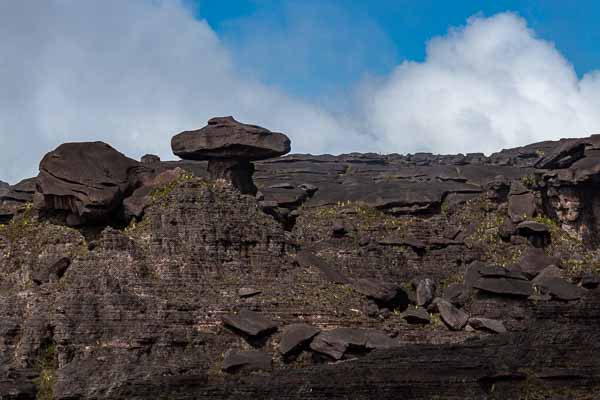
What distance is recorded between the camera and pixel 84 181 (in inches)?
1934

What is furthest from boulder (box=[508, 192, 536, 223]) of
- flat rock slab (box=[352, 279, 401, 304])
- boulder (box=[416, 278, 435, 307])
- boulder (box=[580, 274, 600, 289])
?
flat rock slab (box=[352, 279, 401, 304])

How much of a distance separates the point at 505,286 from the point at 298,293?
7591 mm

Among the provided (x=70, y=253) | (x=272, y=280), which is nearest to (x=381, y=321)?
(x=272, y=280)

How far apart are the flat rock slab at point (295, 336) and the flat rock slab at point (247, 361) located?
2.22ft

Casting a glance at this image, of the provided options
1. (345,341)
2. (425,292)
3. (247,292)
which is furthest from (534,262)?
(247,292)

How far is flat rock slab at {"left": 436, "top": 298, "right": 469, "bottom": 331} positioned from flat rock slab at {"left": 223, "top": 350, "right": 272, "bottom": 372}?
23.0 feet

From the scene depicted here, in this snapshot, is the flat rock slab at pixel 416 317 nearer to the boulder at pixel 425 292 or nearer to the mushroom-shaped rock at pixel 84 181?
the boulder at pixel 425 292

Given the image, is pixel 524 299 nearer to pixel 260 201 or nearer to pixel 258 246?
pixel 258 246

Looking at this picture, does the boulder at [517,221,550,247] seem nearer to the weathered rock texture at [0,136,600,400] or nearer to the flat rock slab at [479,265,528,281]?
the weathered rock texture at [0,136,600,400]

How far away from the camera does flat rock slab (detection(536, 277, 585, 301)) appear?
4543 centimetres

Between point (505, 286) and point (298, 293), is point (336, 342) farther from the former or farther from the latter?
point (505, 286)

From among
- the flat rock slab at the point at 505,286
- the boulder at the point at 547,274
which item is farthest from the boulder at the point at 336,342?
the boulder at the point at 547,274

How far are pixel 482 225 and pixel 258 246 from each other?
1255 centimetres

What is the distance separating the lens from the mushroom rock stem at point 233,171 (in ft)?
176
